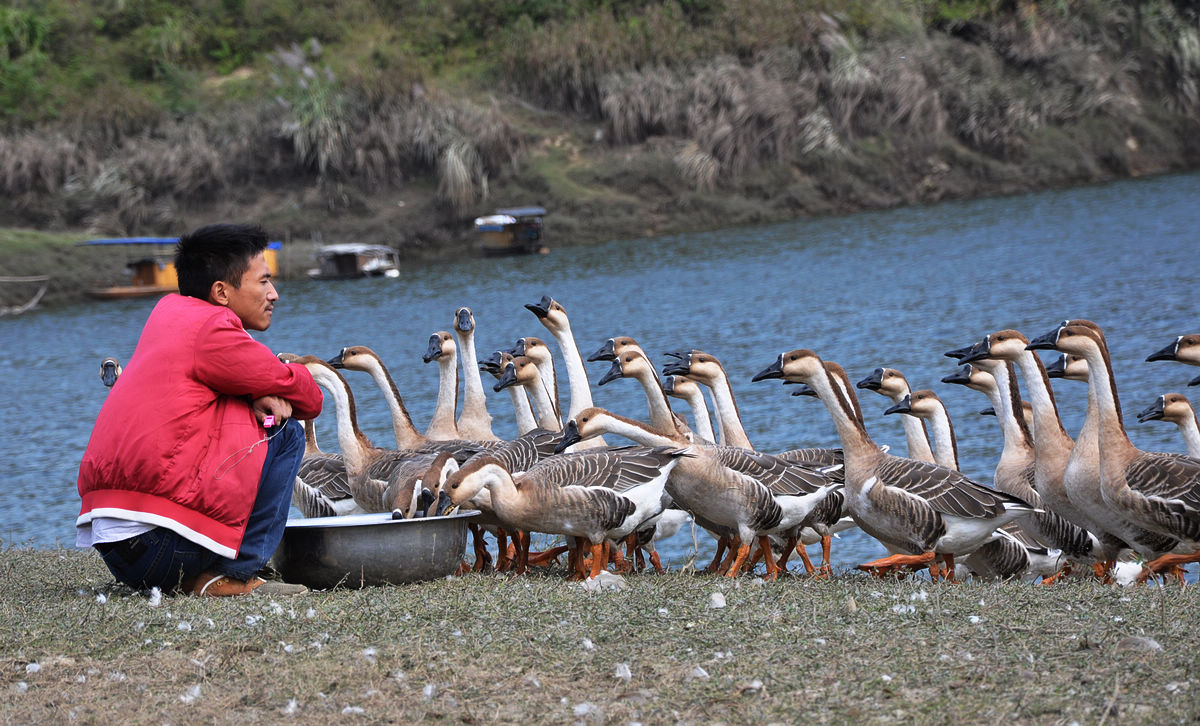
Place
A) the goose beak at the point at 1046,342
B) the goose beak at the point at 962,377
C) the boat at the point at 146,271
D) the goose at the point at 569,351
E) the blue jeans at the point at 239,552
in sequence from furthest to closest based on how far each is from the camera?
the boat at the point at 146,271 < the goose at the point at 569,351 < the goose beak at the point at 962,377 < the goose beak at the point at 1046,342 < the blue jeans at the point at 239,552

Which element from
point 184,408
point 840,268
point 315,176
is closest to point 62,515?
point 184,408

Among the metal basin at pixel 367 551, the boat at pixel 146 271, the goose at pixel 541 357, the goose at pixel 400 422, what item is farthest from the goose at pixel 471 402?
the boat at pixel 146 271

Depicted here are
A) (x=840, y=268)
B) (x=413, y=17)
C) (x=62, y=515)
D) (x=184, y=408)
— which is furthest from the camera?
(x=413, y=17)

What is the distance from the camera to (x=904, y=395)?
10297 millimetres

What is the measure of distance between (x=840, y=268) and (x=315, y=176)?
65.4 feet

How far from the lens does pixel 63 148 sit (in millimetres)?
45438

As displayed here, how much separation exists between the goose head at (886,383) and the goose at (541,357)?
2613 millimetres

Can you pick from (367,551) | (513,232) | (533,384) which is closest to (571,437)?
(367,551)

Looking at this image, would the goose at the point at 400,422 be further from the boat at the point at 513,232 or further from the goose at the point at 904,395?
the boat at the point at 513,232

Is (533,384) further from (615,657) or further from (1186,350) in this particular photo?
(615,657)

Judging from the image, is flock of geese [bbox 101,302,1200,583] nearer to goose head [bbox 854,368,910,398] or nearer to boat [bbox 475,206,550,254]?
goose head [bbox 854,368,910,398]

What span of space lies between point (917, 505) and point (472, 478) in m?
2.75

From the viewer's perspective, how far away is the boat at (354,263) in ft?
127

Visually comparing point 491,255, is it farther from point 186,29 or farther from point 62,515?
point 62,515
